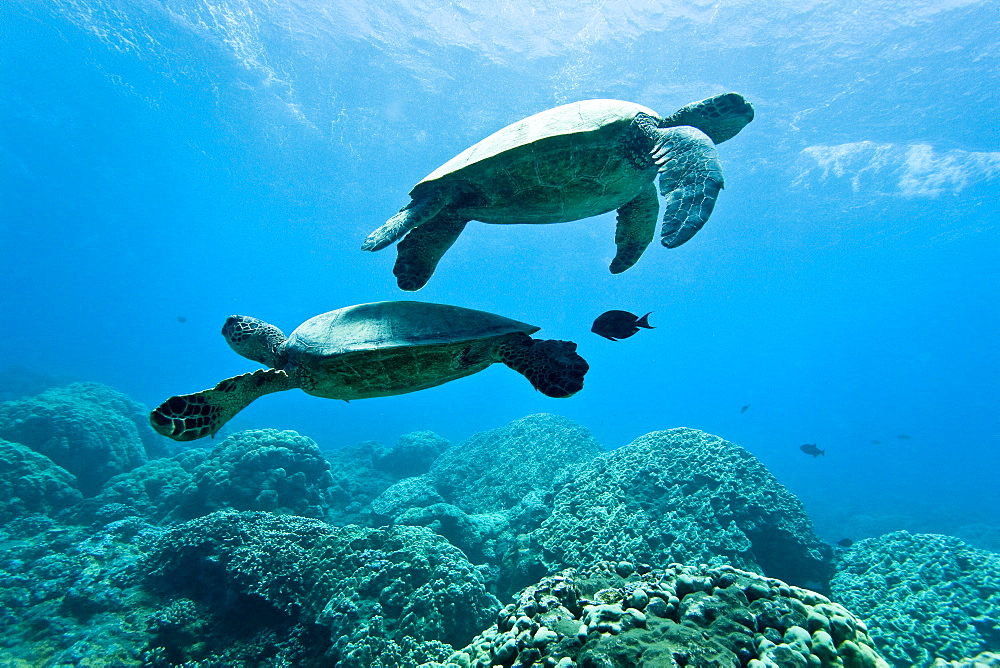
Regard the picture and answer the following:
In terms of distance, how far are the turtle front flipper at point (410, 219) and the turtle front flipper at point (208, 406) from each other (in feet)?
5.37

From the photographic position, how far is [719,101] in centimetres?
468

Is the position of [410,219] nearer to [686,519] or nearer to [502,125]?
[686,519]

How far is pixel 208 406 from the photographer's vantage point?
10.3 feet

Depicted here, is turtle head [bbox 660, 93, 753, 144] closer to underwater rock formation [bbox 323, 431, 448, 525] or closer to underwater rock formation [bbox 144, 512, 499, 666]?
underwater rock formation [bbox 144, 512, 499, 666]

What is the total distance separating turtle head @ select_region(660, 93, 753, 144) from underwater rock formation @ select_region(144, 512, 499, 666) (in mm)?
7461

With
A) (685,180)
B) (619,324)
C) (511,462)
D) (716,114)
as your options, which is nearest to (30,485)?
(511,462)

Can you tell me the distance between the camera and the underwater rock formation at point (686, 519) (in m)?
7.65

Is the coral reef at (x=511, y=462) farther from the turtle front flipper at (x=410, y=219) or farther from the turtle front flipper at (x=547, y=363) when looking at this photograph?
the turtle front flipper at (x=410, y=219)

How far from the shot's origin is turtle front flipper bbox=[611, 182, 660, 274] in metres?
4.93

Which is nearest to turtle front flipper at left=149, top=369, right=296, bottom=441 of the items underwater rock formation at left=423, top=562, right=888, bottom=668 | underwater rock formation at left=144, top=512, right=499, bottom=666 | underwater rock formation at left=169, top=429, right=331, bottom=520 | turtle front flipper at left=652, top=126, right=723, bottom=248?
underwater rock formation at left=423, top=562, right=888, bottom=668

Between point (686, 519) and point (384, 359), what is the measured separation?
26.9ft

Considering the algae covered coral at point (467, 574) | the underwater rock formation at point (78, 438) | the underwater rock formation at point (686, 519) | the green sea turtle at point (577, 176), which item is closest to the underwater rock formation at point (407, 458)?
the algae covered coral at point (467, 574)

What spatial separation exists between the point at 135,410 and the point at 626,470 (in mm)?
26753

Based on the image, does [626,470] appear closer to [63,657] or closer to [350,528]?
[350,528]
